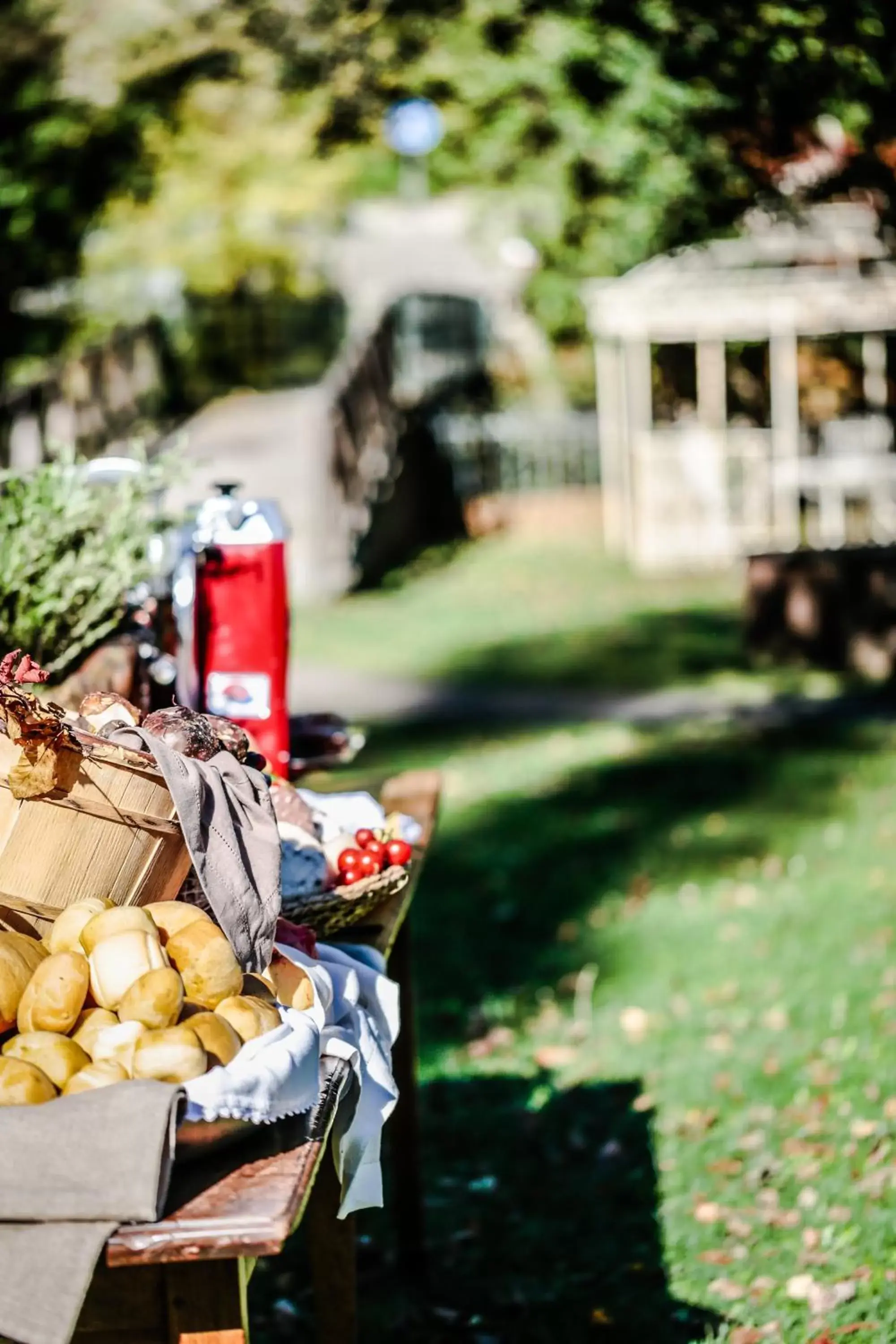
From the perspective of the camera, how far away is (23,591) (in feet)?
11.0

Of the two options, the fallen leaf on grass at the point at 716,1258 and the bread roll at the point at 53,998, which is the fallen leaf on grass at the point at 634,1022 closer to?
the fallen leaf on grass at the point at 716,1258

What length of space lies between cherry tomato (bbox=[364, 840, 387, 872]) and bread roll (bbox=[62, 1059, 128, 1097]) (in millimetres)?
1049

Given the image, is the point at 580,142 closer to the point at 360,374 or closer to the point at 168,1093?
the point at 360,374

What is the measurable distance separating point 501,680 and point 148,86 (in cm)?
506

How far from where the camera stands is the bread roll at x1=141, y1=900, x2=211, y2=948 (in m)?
2.11

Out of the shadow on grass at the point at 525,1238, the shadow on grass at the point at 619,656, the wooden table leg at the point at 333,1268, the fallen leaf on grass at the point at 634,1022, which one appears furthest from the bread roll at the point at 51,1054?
the shadow on grass at the point at 619,656

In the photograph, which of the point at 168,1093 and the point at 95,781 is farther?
the point at 95,781

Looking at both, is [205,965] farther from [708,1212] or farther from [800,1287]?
[708,1212]

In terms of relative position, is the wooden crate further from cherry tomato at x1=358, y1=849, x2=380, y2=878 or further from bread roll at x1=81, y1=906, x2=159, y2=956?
cherry tomato at x1=358, y1=849, x2=380, y2=878

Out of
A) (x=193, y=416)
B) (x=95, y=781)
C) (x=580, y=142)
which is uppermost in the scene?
(x=580, y=142)

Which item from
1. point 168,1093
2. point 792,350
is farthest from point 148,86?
point 792,350

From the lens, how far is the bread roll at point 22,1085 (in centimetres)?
186

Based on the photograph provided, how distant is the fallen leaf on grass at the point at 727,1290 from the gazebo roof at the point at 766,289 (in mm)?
13922

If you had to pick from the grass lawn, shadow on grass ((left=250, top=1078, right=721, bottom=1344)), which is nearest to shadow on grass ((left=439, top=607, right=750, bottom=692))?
the grass lawn
